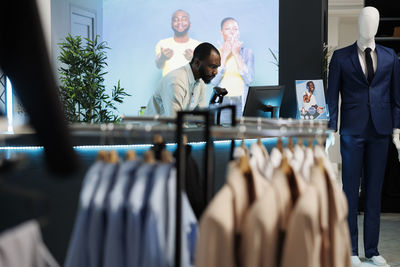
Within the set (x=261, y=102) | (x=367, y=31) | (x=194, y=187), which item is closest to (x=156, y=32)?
(x=261, y=102)

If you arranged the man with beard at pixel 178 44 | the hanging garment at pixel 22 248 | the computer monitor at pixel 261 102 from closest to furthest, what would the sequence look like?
the hanging garment at pixel 22 248 < the computer monitor at pixel 261 102 < the man with beard at pixel 178 44

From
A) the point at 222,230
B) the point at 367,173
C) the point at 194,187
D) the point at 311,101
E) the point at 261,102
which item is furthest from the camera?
the point at 311,101

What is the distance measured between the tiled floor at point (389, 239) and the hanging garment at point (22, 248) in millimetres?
3085

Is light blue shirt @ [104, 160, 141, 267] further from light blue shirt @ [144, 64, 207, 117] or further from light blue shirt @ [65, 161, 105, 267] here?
light blue shirt @ [144, 64, 207, 117]

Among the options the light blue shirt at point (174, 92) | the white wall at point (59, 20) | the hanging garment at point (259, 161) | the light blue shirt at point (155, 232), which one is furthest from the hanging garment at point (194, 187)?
the white wall at point (59, 20)

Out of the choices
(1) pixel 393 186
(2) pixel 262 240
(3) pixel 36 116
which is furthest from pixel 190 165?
(1) pixel 393 186

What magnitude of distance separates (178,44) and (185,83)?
17.5 feet

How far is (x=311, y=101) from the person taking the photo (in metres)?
4.61

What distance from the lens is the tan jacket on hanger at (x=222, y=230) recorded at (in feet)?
3.78

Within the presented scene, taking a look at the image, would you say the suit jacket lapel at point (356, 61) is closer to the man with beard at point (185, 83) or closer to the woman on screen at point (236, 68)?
the man with beard at point (185, 83)

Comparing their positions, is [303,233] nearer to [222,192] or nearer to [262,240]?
[262,240]

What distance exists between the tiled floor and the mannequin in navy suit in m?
0.24

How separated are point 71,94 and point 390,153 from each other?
356 cm

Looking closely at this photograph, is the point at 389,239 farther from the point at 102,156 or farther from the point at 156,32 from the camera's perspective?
the point at 156,32
